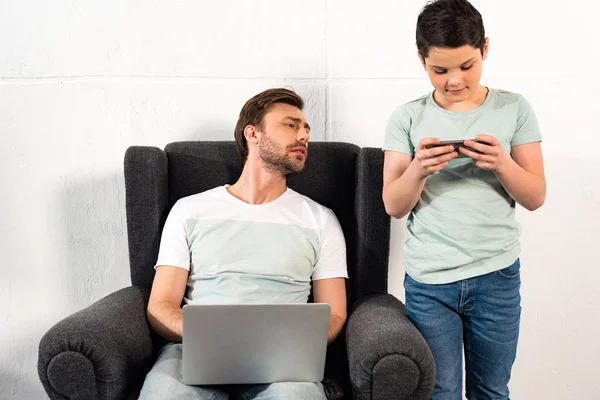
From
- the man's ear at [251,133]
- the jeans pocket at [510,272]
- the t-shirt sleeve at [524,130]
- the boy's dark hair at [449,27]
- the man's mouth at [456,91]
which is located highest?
the boy's dark hair at [449,27]

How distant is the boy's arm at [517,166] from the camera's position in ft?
5.04

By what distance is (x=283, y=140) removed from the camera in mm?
2090

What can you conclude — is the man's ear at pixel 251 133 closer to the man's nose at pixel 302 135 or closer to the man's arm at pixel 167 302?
the man's nose at pixel 302 135

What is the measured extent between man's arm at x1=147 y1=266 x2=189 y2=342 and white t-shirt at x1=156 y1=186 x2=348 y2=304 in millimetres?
29

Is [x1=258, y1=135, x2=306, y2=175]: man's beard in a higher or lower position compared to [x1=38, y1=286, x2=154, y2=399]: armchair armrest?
higher

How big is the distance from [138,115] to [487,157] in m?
1.34

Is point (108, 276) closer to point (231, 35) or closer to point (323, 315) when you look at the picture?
point (231, 35)

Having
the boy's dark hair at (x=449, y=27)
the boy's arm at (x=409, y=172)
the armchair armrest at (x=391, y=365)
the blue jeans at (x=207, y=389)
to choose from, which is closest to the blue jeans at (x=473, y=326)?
the armchair armrest at (x=391, y=365)

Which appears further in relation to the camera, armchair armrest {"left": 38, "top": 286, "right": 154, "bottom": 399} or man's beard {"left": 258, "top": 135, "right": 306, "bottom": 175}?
man's beard {"left": 258, "top": 135, "right": 306, "bottom": 175}

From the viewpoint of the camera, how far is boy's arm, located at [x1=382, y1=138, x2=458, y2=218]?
5.12ft

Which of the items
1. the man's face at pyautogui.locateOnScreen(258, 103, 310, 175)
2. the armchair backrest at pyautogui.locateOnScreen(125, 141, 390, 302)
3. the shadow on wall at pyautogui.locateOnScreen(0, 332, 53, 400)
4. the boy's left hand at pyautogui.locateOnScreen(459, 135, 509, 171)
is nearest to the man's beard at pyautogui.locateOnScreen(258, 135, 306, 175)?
the man's face at pyautogui.locateOnScreen(258, 103, 310, 175)

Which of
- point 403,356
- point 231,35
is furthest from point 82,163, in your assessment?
point 403,356

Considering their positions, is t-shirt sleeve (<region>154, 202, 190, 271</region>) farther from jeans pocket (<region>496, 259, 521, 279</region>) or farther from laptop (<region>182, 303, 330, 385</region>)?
jeans pocket (<region>496, 259, 521, 279</region>)

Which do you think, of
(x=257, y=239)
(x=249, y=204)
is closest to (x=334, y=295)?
(x=257, y=239)
